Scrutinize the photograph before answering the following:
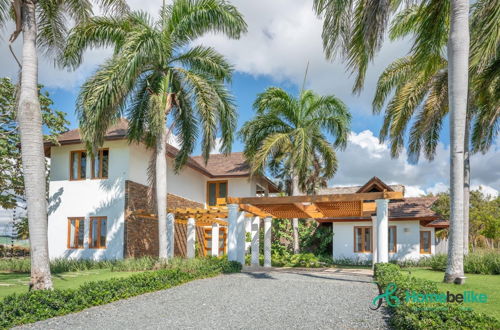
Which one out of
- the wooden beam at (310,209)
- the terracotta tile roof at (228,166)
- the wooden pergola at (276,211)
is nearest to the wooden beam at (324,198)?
the wooden pergola at (276,211)

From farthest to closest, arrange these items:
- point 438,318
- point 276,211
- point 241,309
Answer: point 276,211
point 241,309
point 438,318

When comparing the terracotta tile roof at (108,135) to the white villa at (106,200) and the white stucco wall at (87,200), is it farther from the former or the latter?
the white stucco wall at (87,200)

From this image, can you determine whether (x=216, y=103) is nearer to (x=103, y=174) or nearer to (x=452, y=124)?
(x=103, y=174)

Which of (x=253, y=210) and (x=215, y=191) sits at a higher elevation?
(x=215, y=191)

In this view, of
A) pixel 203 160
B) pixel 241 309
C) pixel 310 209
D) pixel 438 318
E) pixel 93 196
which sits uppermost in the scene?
pixel 203 160

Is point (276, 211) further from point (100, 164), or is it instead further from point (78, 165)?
point (78, 165)

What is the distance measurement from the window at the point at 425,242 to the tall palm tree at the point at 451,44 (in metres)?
14.8

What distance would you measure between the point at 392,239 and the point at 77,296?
20210 millimetres

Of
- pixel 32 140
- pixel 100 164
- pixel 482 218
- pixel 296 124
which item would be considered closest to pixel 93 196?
pixel 100 164

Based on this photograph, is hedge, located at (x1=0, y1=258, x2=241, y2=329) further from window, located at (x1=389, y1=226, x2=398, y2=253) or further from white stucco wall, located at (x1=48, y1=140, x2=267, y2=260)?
window, located at (x1=389, y1=226, x2=398, y2=253)

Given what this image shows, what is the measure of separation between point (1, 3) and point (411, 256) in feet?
74.2

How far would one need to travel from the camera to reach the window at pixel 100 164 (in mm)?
20516

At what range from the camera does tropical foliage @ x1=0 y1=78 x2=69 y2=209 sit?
22047 mm

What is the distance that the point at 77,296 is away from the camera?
9555 millimetres
